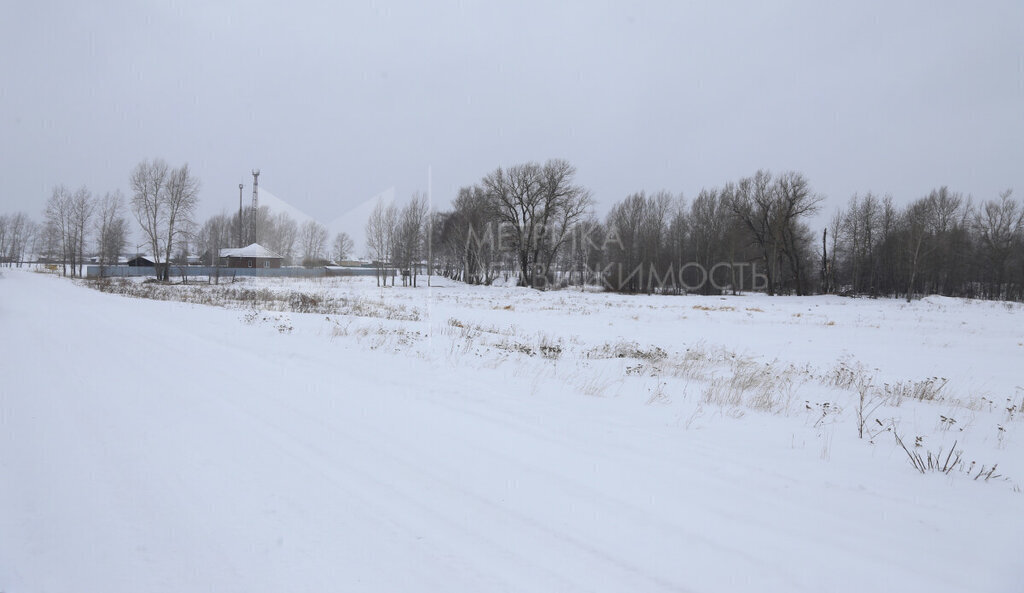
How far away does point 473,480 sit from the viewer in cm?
345

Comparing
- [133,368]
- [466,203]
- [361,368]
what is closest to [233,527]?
[361,368]

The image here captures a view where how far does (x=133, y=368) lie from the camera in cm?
653

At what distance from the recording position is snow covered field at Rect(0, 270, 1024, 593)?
2449mm

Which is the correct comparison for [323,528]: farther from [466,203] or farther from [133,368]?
[466,203]

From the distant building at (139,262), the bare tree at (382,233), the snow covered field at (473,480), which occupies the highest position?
the bare tree at (382,233)

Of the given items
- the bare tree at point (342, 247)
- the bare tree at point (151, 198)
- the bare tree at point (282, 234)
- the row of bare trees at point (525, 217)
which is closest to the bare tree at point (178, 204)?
the bare tree at point (151, 198)

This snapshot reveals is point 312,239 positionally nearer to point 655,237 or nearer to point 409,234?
point 409,234

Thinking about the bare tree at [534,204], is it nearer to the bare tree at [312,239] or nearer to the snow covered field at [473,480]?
the snow covered field at [473,480]

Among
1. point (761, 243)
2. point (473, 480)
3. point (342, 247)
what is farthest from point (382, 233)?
point (342, 247)

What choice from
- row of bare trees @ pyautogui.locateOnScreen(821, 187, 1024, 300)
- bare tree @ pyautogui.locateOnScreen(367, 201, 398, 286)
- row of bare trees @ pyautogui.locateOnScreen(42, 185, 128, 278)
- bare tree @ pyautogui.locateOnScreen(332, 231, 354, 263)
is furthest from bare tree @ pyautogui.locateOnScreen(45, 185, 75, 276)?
row of bare trees @ pyautogui.locateOnScreen(821, 187, 1024, 300)

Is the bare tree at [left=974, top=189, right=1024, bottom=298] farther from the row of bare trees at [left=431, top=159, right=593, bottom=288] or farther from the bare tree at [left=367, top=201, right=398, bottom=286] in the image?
the bare tree at [left=367, top=201, right=398, bottom=286]

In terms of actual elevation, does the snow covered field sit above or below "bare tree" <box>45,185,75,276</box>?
below

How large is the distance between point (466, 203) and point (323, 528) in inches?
2413

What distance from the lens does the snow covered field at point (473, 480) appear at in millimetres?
2449
